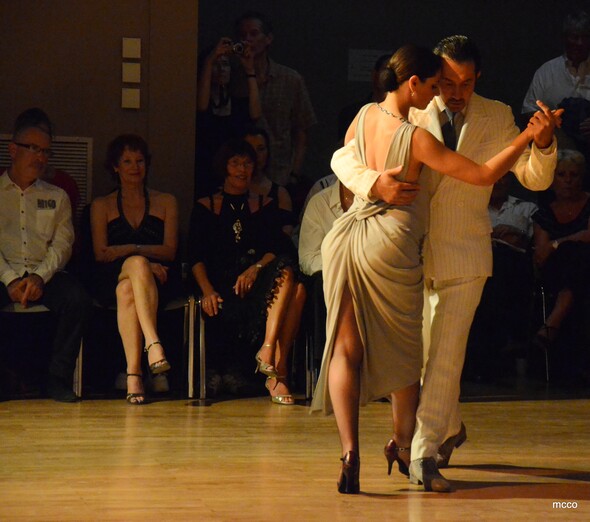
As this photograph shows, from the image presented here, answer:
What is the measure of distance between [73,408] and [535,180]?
2720mm

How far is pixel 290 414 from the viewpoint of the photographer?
586 centimetres

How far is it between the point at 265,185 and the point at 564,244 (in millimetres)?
1782

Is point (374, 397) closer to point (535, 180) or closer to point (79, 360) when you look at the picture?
point (535, 180)

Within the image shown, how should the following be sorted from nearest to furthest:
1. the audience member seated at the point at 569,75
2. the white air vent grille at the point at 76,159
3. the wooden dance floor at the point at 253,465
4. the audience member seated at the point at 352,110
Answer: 1. the wooden dance floor at the point at 253,465
2. the audience member seated at the point at 352,110
3. the white air vent grille at the point at 76,159
4. the audience member seated at the point at 569,75

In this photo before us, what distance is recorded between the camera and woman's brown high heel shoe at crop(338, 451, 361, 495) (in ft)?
13.0

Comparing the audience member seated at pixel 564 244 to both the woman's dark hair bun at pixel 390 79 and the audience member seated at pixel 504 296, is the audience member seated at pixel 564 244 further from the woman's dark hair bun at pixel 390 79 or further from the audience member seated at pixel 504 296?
the woman's dark hair bun at pixel 390 79

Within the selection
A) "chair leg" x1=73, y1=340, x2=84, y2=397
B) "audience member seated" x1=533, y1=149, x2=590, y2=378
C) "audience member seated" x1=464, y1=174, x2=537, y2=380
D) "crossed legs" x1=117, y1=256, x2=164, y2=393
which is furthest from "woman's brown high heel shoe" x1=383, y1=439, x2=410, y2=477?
"audience member seated" x1=533, y1=149, x2=590, y2=378

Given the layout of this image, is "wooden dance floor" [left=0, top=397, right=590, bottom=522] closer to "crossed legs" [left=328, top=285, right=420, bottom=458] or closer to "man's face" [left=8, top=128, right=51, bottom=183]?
"crossed legs" [left=328, top=285, right=420, bottom=458]

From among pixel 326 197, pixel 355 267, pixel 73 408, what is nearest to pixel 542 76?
pixel 326 197

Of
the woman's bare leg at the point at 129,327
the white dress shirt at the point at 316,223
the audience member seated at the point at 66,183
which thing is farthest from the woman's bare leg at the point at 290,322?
the audience member seated at the point at 66,183

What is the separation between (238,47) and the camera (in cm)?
730

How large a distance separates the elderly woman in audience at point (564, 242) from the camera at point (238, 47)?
1.98m

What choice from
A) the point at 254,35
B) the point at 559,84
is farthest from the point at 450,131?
the point at 559,84

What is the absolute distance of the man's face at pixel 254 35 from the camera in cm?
754
